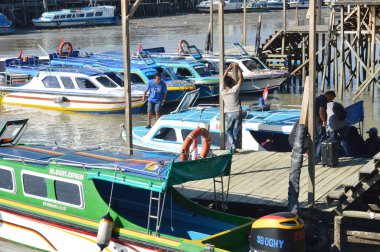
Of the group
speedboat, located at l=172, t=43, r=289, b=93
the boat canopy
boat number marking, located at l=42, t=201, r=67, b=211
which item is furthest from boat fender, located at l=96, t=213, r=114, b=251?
speedboat, located at l=172, t=43, r=289, b=93

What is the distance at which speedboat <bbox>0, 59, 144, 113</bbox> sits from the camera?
26812 mm

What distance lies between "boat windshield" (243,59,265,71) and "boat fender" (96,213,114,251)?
1943cm

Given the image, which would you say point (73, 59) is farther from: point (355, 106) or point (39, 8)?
point (39, 8)

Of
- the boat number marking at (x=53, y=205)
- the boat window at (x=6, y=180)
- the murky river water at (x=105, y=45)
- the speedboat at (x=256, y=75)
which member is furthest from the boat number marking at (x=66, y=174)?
the speedboat at (x=256, y=75)

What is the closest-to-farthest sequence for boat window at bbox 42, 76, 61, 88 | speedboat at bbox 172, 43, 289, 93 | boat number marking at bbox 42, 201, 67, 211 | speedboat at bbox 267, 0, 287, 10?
boat number marking at bbox 42, 201, 67, 211
boat window at bbox 42, 76, 61, 88
speedboat at bbox 172, 43, 289, 93
speedboat at bbox 267, 0, 287, 10

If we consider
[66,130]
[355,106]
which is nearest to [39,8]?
[66,130]

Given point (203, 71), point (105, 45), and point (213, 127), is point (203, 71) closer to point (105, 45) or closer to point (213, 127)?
point (213, 127)

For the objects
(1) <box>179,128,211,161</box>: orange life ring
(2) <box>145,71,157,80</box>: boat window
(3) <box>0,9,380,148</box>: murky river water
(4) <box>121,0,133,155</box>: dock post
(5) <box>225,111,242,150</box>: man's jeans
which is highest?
(4) <box>121,0,133,155</box>: dock post

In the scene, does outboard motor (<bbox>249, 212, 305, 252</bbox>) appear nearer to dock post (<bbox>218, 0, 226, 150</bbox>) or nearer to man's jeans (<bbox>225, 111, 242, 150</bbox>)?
man's jeans (<bbox>225, 111, 242, 150</bbox>)

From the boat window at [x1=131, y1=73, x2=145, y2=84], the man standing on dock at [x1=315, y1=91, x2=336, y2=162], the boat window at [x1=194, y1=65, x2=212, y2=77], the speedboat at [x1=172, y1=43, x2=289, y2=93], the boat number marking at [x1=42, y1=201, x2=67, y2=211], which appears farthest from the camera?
the speedboat at [x1=172, y1=43, x2=289, y2=93]

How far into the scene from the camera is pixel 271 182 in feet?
43.0

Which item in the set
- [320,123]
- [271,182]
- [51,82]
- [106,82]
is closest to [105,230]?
[271,182]

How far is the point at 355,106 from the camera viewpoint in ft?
53.0

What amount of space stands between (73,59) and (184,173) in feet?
69.0
